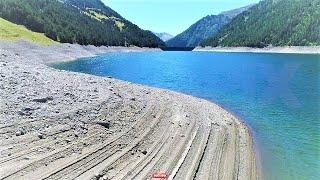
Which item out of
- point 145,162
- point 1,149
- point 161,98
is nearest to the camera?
point 1,149

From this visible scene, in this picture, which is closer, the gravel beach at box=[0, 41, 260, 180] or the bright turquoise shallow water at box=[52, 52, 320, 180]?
the gravel beach at box=[0, 41, 260, 180]

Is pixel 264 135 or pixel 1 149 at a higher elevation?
pixel 1 149

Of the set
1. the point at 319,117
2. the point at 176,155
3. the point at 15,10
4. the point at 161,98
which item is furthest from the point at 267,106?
the point at 15,10

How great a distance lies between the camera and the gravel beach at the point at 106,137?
23.2m

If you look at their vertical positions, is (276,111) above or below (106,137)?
below

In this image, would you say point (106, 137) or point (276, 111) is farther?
point (276, 111)

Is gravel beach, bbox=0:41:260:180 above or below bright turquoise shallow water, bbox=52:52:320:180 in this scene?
above

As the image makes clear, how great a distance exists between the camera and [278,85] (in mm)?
70812

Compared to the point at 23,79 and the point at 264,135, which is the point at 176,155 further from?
the point at 23,79

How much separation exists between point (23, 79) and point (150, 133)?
13822mm

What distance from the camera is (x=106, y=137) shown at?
28.8 meters

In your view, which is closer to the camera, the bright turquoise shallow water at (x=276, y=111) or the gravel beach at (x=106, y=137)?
Result: the gravel beach at (x=106, y=137)

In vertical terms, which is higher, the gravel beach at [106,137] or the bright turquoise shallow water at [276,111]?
the gravel beach at [106,137]

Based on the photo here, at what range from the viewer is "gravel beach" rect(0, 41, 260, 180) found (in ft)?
76.3
